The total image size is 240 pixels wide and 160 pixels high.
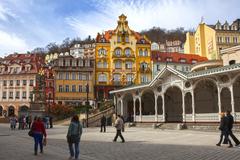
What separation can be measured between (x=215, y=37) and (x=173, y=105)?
40.1m

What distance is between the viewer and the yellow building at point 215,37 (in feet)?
241

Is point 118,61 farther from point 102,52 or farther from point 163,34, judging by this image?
point 163,34

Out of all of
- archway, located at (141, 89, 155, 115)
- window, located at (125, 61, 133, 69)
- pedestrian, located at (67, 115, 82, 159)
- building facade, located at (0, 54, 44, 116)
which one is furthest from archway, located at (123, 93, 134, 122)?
building facade, located at (0, 54, 44, 116)

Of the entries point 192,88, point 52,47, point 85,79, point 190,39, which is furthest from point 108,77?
point 52,47

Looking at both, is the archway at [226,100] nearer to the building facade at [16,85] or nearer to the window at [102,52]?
the window at [102,52]

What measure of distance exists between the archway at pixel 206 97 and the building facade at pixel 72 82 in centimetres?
3390

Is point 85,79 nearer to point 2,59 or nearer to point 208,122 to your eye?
point 2,59

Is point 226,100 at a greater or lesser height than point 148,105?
greater

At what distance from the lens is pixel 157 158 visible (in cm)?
1142

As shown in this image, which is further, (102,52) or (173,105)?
(102,52)

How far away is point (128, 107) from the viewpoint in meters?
45.3

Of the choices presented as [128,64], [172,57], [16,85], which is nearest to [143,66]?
[128,64]

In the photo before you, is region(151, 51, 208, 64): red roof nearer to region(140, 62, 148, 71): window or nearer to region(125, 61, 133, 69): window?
region(140, 62, 148, 71): window

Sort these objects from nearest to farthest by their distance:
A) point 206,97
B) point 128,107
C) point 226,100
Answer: point 226,100 < point 206,97 < point 128,107
